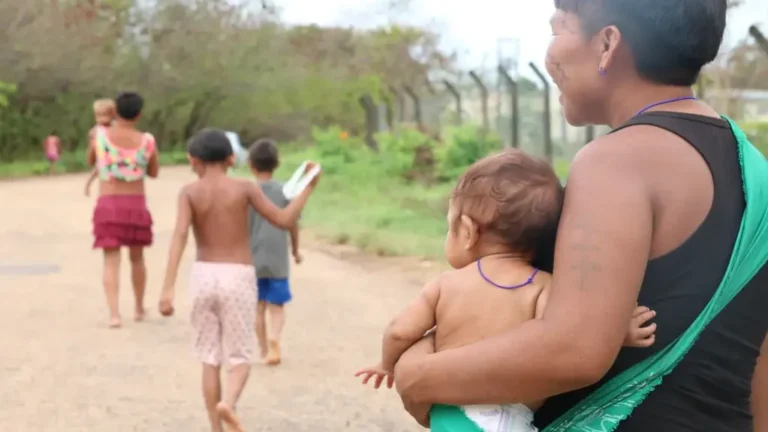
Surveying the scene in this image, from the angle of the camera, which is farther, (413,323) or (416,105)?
(416,105)

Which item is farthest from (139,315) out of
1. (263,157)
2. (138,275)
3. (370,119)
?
(370,119)

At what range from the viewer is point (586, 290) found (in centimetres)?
177

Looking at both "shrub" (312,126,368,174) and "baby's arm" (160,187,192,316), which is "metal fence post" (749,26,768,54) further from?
"shrub" (312,126,368,174)

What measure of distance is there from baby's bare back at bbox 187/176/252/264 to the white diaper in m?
3.76

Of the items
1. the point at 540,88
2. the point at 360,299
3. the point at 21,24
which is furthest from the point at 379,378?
the point at 21,24

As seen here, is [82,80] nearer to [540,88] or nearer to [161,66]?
[161,66]

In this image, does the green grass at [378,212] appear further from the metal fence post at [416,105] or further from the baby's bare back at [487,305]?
the baby's bare back at [487,305]

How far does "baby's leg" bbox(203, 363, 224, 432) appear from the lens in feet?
17.9

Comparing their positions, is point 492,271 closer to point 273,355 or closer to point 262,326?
point 273,355

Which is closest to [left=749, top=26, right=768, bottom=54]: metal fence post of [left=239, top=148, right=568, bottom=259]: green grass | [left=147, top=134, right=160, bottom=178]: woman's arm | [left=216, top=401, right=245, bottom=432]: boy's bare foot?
[left=239, top=148, right=568, bottom=259]: green grass

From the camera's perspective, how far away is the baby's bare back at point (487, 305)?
6.85 ft

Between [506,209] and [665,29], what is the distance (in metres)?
0.46

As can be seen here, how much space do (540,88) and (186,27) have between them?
1262 inches

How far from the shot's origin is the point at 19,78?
3534 cm
